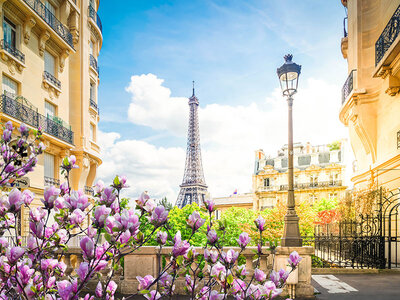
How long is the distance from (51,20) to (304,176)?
1897 inches

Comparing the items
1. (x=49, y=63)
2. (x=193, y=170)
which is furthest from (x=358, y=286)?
(x=193, y=170)

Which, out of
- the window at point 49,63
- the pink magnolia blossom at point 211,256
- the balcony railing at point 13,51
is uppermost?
the window at point 49,63

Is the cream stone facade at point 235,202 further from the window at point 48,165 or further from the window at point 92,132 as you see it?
the window at point 48,165

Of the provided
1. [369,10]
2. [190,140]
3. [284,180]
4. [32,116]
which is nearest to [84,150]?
[32,116]

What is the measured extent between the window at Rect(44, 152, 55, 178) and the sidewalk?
1539cm

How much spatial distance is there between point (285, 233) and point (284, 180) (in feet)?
166

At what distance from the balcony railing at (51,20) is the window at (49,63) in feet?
4.57

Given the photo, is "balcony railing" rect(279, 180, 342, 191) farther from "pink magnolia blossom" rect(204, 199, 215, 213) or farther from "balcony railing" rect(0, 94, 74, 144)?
"pink magnolia blossom" rect(204, 199, 215, 213)

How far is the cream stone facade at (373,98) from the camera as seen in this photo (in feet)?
38.7

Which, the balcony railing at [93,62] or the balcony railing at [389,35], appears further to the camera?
the balcony railing at [93,62]

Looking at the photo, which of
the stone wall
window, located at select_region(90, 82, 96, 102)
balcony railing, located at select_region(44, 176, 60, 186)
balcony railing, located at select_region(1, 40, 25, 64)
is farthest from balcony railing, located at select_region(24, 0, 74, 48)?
the stone wall

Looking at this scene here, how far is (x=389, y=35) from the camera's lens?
Result: 37.2 feet

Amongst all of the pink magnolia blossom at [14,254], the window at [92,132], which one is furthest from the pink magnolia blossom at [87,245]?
the window at [92,132]

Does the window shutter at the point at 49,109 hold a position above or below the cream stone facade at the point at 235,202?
above
